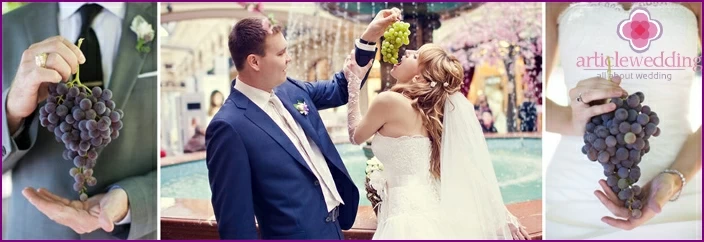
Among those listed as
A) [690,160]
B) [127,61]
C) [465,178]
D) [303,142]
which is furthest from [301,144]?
[690,160]

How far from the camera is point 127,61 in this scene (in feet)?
11.1

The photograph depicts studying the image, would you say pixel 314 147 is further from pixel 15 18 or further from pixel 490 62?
pixel 15 18

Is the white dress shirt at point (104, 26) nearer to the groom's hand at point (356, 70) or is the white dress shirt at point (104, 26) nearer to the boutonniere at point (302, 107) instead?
the boutonniere at point (302, 107)

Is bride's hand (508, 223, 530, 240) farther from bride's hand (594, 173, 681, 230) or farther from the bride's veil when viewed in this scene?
bride's hand (594, 173, 681, 230)

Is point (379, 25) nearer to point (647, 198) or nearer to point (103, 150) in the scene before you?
point (103, 150)

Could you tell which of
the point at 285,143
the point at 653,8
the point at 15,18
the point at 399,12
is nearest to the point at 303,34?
the point at 399,12

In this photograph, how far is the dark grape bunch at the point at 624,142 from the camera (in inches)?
131

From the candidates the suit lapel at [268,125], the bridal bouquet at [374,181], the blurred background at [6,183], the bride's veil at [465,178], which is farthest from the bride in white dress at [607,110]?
the blurred background at [6,183]

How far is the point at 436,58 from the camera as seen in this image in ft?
10.00

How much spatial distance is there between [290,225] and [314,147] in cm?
36

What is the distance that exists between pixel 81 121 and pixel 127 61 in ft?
1.21

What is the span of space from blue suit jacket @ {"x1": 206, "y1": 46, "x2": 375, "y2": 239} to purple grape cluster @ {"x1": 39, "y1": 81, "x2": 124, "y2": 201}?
0.68 m

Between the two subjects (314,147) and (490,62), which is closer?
(314,147)

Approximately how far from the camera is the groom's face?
3.00 metres
